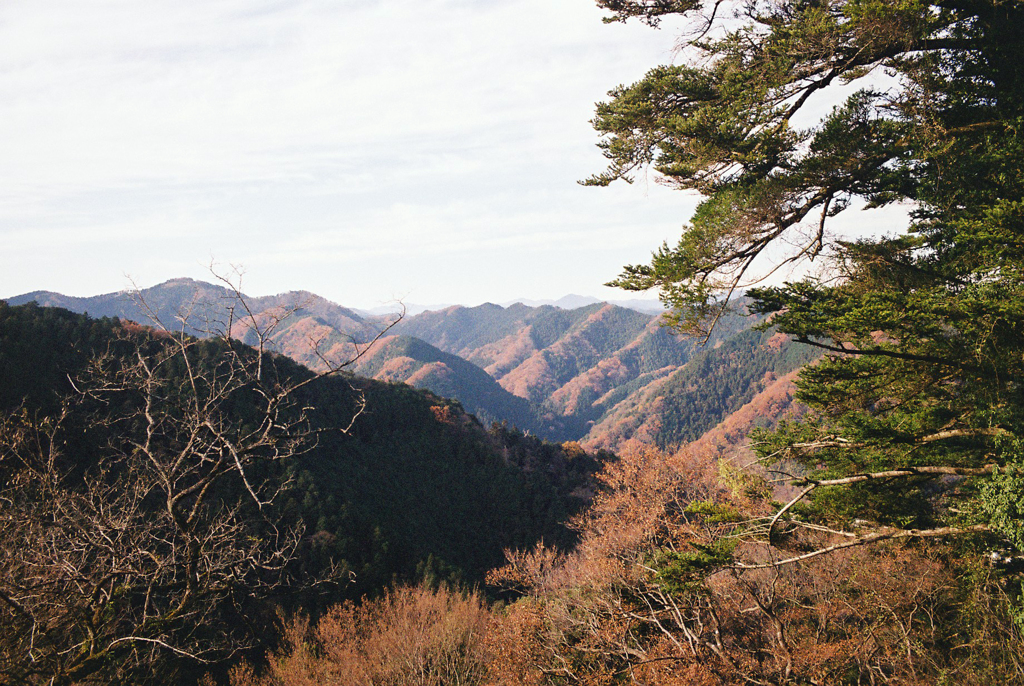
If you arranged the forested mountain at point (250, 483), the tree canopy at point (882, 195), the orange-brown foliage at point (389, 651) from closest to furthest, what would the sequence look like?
1. the tree canopy at point (882, 195)
2. the forested mountain at point (250, 483)
3. the orange-brown foliage at point (389, 651)

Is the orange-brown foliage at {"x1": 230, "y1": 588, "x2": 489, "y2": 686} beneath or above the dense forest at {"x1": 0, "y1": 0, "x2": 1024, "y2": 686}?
beneath

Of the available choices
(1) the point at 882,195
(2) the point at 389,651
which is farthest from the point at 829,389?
(2) the point at 389,651

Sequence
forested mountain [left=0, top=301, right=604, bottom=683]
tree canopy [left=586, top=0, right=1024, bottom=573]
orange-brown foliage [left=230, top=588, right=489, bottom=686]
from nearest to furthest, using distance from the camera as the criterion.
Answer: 1. tree canopy [left=586, top=0, right=1024, bottom=573]
2. forested mountain [left=0, top=301, right=604, bottom=683]
3. orange-brown foliage [left=230, top=588, right=489, bottom=686]

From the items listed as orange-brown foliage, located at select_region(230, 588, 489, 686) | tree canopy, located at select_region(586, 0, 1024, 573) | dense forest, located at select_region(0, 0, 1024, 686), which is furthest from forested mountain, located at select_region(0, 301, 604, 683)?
tree canopy, located at select_region(586, 0, 1024, 573)

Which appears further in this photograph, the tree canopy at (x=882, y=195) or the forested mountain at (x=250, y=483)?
the forested mountain at (x=250, y=483)

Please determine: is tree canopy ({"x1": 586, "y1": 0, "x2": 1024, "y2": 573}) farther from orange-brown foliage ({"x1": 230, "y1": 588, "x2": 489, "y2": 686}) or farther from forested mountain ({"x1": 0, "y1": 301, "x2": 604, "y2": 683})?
orange-brown foliage ({"x1": 230, "y1": 588, "x2": 489, "y2": 686})

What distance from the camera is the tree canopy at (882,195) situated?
568cm

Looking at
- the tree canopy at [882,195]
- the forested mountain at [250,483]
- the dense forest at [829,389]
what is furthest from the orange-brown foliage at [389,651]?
the tree canopy at [882,195]

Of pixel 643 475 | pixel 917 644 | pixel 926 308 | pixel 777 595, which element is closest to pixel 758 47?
pixel 926 308

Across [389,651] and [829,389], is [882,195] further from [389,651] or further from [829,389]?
[389,651]

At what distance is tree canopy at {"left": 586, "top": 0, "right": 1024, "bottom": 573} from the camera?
5.68m

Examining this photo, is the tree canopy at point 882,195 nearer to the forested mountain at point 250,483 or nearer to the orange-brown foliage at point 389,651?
the forested mountain at point 250,483

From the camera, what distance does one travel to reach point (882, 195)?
22.0 feet

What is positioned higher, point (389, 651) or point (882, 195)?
point (882, 195)
